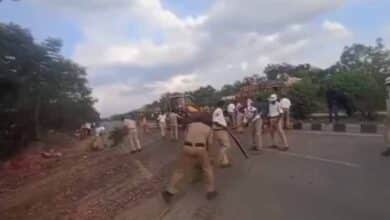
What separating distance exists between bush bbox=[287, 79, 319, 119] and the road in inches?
765

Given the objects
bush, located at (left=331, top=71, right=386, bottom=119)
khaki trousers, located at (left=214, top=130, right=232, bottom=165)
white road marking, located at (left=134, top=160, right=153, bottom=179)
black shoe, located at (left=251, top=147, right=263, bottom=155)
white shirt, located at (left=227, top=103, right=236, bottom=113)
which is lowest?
white road marking, located at (left=134, top=160, right=153, bottom=179)

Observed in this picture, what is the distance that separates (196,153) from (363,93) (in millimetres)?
25744

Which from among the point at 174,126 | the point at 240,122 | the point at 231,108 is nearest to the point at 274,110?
the point at 240,122

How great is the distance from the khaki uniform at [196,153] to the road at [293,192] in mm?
457

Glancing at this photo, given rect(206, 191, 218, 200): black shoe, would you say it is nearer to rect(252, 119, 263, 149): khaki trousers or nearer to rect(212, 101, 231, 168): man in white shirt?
rect(212, 101, 231, 168): man in white shirt

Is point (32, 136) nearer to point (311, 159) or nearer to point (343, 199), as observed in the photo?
point (311, 159)

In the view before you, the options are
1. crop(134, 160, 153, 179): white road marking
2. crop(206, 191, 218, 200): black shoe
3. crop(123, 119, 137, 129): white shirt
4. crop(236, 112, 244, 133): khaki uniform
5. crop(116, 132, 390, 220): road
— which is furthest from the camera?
crop(236, 112, 244, 133): khaki uniform

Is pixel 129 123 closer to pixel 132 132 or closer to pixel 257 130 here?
pixel 132 132

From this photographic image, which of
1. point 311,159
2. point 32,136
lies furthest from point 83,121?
point 311,159

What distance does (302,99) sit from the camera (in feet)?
113

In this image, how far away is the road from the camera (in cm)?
825

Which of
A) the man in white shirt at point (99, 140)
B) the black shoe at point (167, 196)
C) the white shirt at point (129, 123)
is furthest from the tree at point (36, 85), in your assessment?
the black shoe at point (167, 196)

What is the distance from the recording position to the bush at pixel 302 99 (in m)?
33.9

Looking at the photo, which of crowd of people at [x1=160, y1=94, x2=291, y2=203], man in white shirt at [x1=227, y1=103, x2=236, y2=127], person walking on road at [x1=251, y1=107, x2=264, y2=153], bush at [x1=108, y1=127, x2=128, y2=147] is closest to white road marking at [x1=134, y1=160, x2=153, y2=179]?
crowd of people at [x1=160, y1=94, x2=291, y2=203]
